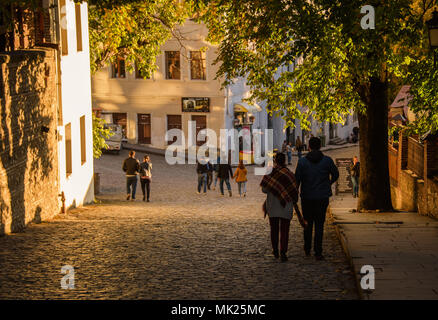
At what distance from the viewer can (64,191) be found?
1909 centimetres

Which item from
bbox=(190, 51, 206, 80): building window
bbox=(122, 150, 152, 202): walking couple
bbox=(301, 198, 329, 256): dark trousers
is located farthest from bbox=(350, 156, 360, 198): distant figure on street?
bbox=(190, 51, 206, 80): building window

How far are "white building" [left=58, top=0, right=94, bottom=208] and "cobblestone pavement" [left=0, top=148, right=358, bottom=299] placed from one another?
375 centimetres

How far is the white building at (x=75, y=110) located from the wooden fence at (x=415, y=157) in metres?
8.51

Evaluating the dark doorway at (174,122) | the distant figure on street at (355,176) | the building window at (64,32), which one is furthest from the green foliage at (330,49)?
the dark doorway at (174,122)

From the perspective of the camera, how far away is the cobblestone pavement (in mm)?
8656

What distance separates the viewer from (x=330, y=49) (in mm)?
14695

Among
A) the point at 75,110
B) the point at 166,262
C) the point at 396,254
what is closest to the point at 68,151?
the point at 75,110

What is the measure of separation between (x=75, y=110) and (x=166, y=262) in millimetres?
12536

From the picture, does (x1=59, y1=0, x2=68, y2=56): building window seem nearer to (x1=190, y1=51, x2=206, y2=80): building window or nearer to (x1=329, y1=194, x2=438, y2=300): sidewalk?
(x1=329, y1=194, x2=438, y2=300): sidewalk

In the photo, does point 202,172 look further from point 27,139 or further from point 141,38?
point 27,139
